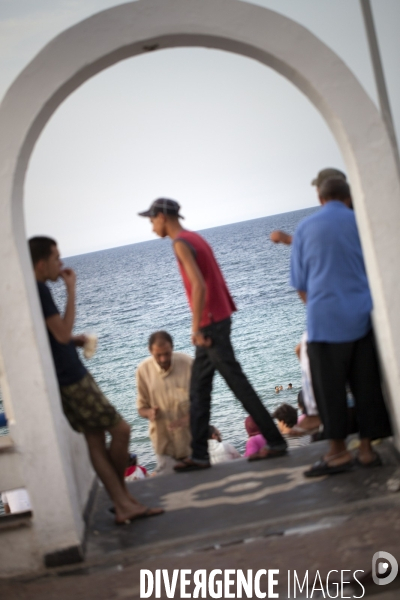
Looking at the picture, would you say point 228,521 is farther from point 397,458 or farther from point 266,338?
point 266,338

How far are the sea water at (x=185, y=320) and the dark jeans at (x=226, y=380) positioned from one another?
16914 mm

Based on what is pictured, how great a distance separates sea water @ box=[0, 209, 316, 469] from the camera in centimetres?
3284

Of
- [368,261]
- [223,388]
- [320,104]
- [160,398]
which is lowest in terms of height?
[223,388]

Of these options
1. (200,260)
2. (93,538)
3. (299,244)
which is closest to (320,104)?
(299,244)

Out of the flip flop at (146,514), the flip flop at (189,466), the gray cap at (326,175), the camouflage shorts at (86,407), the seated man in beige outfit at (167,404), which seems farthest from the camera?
the seated man in beige outfit at (167,404)

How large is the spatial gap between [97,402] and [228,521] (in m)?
1.11

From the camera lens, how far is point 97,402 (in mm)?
4773

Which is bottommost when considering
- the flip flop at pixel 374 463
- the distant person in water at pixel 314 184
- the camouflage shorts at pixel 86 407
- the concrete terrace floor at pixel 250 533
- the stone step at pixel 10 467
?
the concrete terrace floor at pixel 250 533

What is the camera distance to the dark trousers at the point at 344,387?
4.86 m

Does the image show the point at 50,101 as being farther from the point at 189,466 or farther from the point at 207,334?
the point at 189,466

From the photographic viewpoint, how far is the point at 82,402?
15.8ft

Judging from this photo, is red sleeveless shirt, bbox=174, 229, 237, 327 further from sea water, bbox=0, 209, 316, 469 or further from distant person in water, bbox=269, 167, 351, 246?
sea water, bbox=0, 209, 316, 469

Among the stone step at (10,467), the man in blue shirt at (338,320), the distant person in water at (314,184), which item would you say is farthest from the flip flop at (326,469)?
the stone step at (10,467)

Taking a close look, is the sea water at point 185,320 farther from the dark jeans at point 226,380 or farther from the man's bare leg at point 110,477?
the man's bare leg at point 110,477
